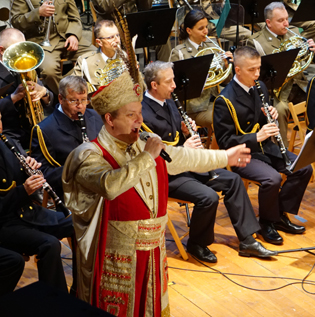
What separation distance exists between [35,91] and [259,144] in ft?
6.75

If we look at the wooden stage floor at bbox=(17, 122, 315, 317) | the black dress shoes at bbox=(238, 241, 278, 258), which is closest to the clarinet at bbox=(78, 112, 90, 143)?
the wooden stage floor at bbox=(17, 122, 315, 317)

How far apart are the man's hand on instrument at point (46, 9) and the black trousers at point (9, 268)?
10.2 ft

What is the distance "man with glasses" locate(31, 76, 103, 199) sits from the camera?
4035 mm

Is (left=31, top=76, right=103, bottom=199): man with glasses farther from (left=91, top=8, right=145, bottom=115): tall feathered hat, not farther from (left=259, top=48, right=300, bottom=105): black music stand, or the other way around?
(left=259, top=48, right=300, bottom=105): black music stand

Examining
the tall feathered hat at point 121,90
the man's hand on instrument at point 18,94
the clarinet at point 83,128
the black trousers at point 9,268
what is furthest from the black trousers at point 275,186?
the tall feathered hat at point 121,90

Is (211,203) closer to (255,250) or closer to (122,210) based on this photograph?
(255,250)

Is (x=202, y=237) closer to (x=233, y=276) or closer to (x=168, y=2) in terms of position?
(x=233, y=276)

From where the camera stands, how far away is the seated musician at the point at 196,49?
5570 millimetres

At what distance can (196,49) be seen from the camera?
5.84 meters

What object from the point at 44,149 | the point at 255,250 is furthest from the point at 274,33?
the point at 44,149

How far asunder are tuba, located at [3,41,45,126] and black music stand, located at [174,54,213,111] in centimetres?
124

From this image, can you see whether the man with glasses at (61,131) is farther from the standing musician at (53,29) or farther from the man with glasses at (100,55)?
the standing musician at (53,29)

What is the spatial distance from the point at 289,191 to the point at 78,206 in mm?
2686

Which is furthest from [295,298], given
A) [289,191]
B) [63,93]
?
[63,93]
